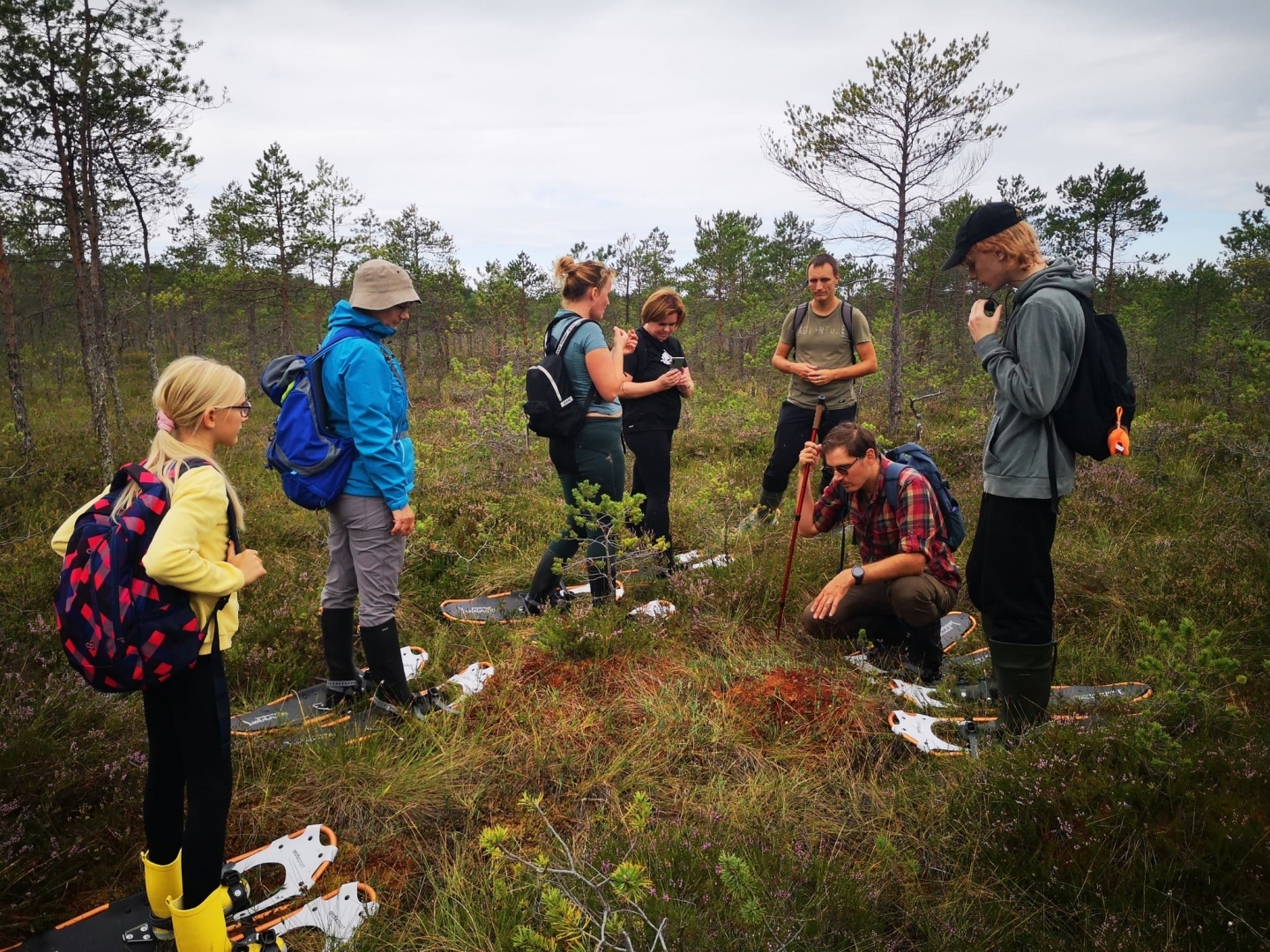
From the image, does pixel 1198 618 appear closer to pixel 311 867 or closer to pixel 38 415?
pixel 311 867

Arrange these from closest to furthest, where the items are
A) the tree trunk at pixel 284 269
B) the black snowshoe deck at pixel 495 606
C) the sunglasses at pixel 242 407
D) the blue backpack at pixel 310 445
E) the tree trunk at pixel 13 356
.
A: the sunglasses at pixel 242 407
the blue backpack at pixel 310 445
the black snowshoe deck at pixel 495 606
the tree trunk at pixel 13 356
the tree trunk at pixel 284 269

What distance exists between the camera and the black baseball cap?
2.60m

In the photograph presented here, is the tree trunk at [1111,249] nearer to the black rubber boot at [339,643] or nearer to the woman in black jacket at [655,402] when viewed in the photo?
the woman in black jacket at [655,402]

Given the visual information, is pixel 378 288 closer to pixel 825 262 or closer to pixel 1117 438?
pixel 1117 438

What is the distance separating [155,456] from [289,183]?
16.8 m

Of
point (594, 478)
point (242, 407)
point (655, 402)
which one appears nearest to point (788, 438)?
point (655, 402)

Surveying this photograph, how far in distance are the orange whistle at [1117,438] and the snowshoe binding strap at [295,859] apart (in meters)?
3.23

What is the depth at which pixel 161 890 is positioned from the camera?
2.08 metres

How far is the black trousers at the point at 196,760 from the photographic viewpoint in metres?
1.93

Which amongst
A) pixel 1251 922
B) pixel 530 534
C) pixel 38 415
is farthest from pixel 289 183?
pixel 1251 922

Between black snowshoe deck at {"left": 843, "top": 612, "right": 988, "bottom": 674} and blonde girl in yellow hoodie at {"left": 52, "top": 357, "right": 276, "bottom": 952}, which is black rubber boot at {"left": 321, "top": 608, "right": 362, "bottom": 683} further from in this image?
black snowshoe deck at {"left": 843, "top": 612, "right": 988, "bottom": 674}

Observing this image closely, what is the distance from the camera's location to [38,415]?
15.6m

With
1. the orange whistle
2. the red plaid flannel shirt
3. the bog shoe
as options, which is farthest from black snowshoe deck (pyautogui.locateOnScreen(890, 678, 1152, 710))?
the bog shoe

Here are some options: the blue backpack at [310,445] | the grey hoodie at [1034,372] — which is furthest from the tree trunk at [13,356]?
the grey hoodie at [1034,372]
